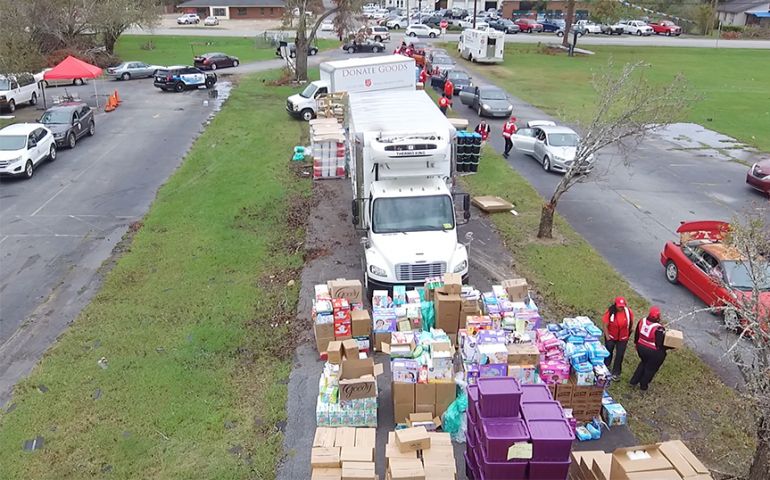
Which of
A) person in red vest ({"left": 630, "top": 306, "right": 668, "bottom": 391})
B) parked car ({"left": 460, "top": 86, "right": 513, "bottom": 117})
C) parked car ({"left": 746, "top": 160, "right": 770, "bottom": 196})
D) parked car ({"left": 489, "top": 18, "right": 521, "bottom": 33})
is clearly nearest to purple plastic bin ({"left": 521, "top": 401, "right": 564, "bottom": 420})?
person in red vest ({"left": 630, "top": 306, "right": 668, "bottom": 391})

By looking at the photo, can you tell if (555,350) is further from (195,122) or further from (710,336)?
(195,122)

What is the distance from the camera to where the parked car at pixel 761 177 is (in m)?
20.7

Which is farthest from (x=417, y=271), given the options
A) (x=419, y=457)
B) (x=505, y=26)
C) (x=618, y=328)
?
(x=505, y=26)

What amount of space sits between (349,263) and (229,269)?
116 inches

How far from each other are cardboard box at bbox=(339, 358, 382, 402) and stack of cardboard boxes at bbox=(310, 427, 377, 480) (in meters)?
0.78

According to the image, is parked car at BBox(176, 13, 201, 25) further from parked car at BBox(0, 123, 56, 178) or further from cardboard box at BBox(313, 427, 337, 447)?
cardboard box at BBox(313, 427, 337, 447)

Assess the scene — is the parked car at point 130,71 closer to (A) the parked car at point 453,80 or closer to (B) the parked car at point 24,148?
(A) the parked car at point 453,80

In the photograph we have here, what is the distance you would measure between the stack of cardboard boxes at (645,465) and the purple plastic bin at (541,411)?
805 mm

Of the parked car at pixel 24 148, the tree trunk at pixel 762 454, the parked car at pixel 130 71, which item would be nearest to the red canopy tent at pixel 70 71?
the parked car at pixel 130 71

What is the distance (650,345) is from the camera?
990 cm

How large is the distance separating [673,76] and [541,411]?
4307cm

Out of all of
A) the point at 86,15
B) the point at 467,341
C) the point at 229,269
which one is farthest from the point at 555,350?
the point at 86,15

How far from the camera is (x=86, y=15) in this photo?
46.0 metres

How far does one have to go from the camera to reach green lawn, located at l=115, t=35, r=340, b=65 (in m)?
51.5
